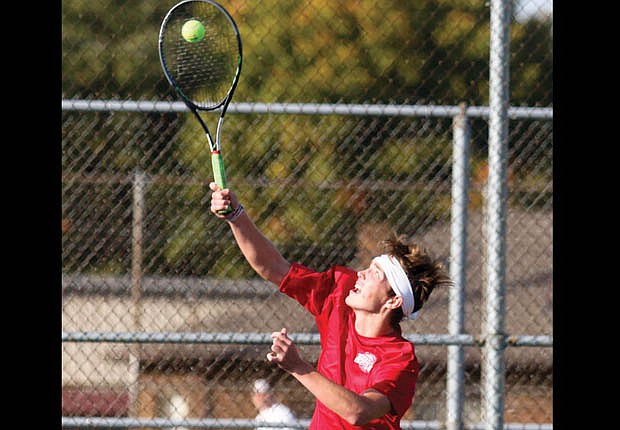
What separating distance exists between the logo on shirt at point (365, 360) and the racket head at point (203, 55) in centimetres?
126

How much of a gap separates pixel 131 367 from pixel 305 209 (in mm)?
1613

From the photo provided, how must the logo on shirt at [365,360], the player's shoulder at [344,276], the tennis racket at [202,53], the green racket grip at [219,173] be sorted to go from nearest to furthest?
the green racket grip at [219,173]
the logo on shirt at [365,360]
the player's shoulder at [344,276]
the tennis racket at [202,53]

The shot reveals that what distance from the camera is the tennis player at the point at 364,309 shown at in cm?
347

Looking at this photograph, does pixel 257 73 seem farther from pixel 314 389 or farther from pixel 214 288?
pixel 314 389

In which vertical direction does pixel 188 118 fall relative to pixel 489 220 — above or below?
above

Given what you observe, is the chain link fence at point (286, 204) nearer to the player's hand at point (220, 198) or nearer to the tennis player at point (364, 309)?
the tennis player at point (364, 309)

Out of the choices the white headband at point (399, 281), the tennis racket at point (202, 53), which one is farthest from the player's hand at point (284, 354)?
the tennis racket at point (202, 53)

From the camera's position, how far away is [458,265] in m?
4.85

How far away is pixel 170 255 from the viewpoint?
5699mm

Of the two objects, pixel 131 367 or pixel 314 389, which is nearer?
pixel 314 389

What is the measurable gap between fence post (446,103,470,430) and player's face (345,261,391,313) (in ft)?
3.90

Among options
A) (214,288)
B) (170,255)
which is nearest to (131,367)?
(214,288)

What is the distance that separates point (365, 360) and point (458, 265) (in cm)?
138

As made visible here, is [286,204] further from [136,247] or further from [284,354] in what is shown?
[284,354]
